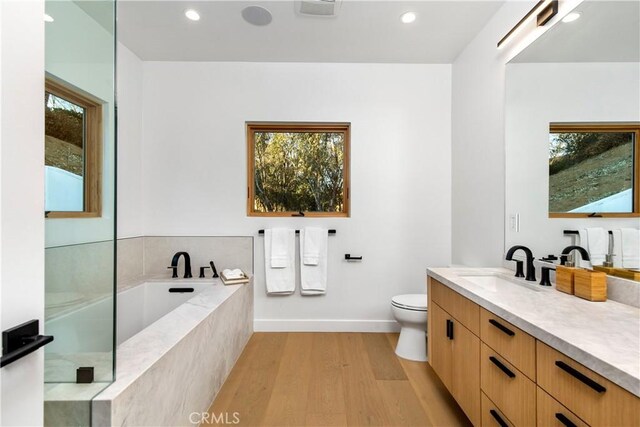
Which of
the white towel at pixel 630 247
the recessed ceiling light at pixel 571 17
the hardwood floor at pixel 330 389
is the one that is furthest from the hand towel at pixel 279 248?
the recessed ceiling light at pixel 571 17

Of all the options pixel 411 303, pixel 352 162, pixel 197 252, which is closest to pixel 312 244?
pixel 352 162

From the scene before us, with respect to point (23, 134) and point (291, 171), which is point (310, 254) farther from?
point (23, 134)

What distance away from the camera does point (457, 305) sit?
1.49 metres

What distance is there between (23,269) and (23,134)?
30 centimetres

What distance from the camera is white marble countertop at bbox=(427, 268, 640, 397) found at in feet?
2.30

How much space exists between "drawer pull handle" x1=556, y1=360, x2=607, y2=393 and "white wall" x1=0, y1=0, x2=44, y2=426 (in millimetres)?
1364

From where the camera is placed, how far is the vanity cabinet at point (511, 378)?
72 cm

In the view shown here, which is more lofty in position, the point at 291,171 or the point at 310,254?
the point at 291,171

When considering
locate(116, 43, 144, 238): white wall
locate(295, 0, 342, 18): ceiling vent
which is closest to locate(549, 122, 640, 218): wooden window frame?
locate(295, 0, 342, 18): ceiling vent

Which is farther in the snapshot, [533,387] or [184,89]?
[184,89]

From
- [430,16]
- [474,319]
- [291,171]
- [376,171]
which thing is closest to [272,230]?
[291,171]

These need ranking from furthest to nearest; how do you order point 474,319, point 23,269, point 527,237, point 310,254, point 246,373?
1. point 310,254
2. point 246,373
3. point 527,237
4. point 474,319
5. point 23,269

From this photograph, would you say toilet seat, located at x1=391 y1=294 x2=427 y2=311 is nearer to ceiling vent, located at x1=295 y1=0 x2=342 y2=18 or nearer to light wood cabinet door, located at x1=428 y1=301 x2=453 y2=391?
light wood cabinet door, located at x1=428 y1=301 x2=453 y2=391

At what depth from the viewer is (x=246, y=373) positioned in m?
1.94
